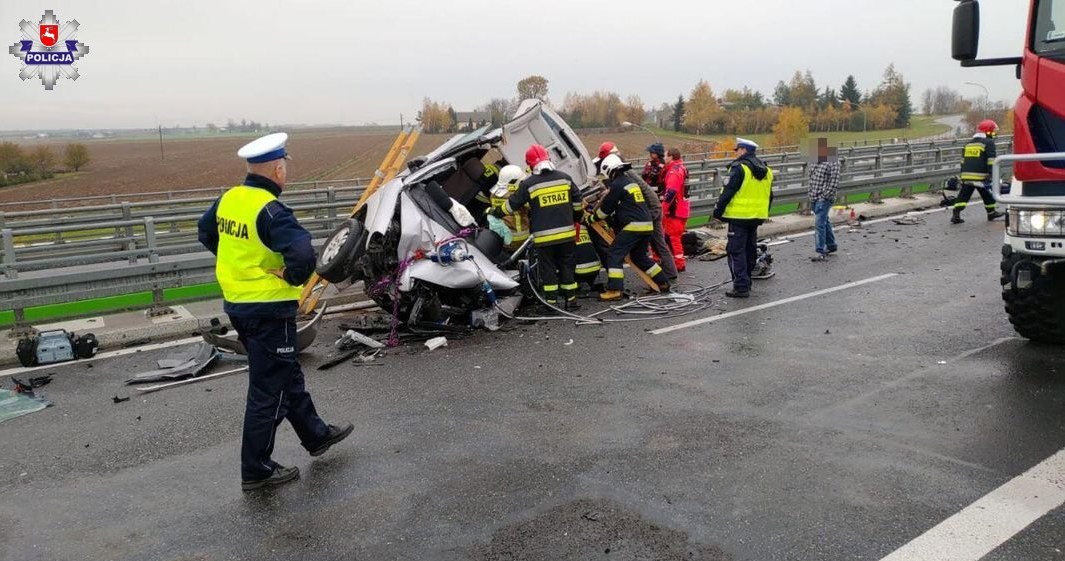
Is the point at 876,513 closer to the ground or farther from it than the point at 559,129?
closer to the ground

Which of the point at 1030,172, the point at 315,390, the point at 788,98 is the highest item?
the point at 788,98

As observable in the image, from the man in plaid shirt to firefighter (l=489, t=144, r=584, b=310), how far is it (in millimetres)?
4390

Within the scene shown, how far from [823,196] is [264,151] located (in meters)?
8.94

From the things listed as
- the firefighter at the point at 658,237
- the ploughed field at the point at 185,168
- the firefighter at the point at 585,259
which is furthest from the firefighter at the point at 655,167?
the firefighter at the point at 585,259

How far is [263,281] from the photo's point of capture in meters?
4.45

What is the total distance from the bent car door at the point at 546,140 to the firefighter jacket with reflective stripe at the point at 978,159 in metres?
7.68

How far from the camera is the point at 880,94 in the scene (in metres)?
45.2

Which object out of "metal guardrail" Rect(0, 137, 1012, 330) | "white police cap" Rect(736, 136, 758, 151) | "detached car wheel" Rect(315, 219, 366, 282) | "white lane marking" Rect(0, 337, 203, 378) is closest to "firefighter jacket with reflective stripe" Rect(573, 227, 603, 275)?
"white police cap" Rect(736, 136, 758, 151)

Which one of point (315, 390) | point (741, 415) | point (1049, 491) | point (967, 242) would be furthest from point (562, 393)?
point (967, 242)

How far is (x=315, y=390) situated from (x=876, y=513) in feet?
14.1

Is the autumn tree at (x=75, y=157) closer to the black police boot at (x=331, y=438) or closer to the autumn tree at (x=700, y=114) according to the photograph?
the autumn tree at (x=700, y=114)

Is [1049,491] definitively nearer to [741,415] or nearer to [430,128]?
[741,415]

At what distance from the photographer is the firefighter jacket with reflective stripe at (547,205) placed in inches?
338

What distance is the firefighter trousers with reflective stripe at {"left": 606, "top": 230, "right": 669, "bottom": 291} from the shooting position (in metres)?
9.33
